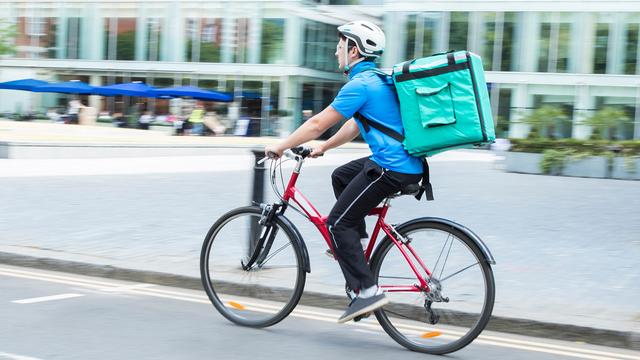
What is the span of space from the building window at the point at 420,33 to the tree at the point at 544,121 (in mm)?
18129

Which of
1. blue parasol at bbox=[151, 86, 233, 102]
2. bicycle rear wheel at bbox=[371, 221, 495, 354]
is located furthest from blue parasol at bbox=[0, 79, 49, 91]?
bicycle rear wheel at bbox=[371, 221, 495, 354]

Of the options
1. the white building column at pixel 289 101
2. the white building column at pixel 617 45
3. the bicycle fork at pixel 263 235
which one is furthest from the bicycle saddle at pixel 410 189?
the white building column at pixel 289 101

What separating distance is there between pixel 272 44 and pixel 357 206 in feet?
122

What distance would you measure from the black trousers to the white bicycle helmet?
24.0 inches

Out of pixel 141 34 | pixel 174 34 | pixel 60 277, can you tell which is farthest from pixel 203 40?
pixel 60 277

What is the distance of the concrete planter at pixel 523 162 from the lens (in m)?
20.6

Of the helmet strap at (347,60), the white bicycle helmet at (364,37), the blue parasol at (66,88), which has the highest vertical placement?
the blue parasol at (66,88)

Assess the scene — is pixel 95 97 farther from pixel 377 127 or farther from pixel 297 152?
pixel 377 127

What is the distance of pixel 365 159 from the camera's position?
504cm

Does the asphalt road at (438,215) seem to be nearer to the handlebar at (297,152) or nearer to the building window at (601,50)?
the handlebar at (297,152)

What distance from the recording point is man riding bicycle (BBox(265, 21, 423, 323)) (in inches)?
190

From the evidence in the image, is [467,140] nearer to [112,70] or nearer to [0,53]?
[0,53]

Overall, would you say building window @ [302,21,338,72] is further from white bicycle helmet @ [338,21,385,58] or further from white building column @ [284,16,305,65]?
white bicycle helmet @ [338,21,385,58]

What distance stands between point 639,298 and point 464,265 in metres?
1.98
